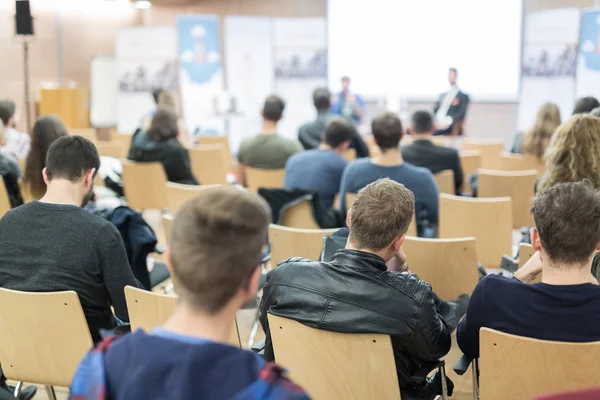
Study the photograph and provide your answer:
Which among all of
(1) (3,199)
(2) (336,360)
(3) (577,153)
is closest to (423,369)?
(2) (336,360)

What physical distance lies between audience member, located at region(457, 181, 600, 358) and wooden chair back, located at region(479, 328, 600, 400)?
5.0 inches

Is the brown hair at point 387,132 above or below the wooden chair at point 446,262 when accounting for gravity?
above

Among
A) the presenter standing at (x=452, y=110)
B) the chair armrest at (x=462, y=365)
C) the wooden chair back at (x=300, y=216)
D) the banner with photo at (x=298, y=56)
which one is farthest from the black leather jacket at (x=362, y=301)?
the banner with photo at (x=298, y=56)

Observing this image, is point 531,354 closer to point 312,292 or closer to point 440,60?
point 312,292

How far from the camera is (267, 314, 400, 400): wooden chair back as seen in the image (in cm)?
206

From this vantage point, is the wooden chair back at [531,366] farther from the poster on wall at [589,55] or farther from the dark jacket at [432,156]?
the poster on wall at [589,55]

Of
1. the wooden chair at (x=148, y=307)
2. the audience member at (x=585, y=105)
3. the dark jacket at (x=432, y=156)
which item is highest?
the audience member at (x=585, y=105)

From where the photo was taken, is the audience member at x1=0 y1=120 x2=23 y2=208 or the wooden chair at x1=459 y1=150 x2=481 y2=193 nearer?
the audience member at x1=0 y1=120 x2=23 y2=208

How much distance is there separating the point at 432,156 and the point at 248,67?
5.86 m

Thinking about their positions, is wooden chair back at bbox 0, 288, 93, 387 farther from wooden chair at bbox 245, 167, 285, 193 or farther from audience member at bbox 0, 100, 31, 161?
audience member at bbox 0, 100, 31, 161

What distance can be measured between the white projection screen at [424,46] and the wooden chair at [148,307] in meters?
8.64

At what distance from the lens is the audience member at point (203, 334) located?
1152 mm

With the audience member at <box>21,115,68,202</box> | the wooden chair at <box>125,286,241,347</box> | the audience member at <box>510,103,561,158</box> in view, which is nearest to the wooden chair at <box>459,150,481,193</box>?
the audience member at <box>510,103,561,158</box>

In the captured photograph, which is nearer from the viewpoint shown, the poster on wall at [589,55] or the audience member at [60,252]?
the audience member at [60,252]
